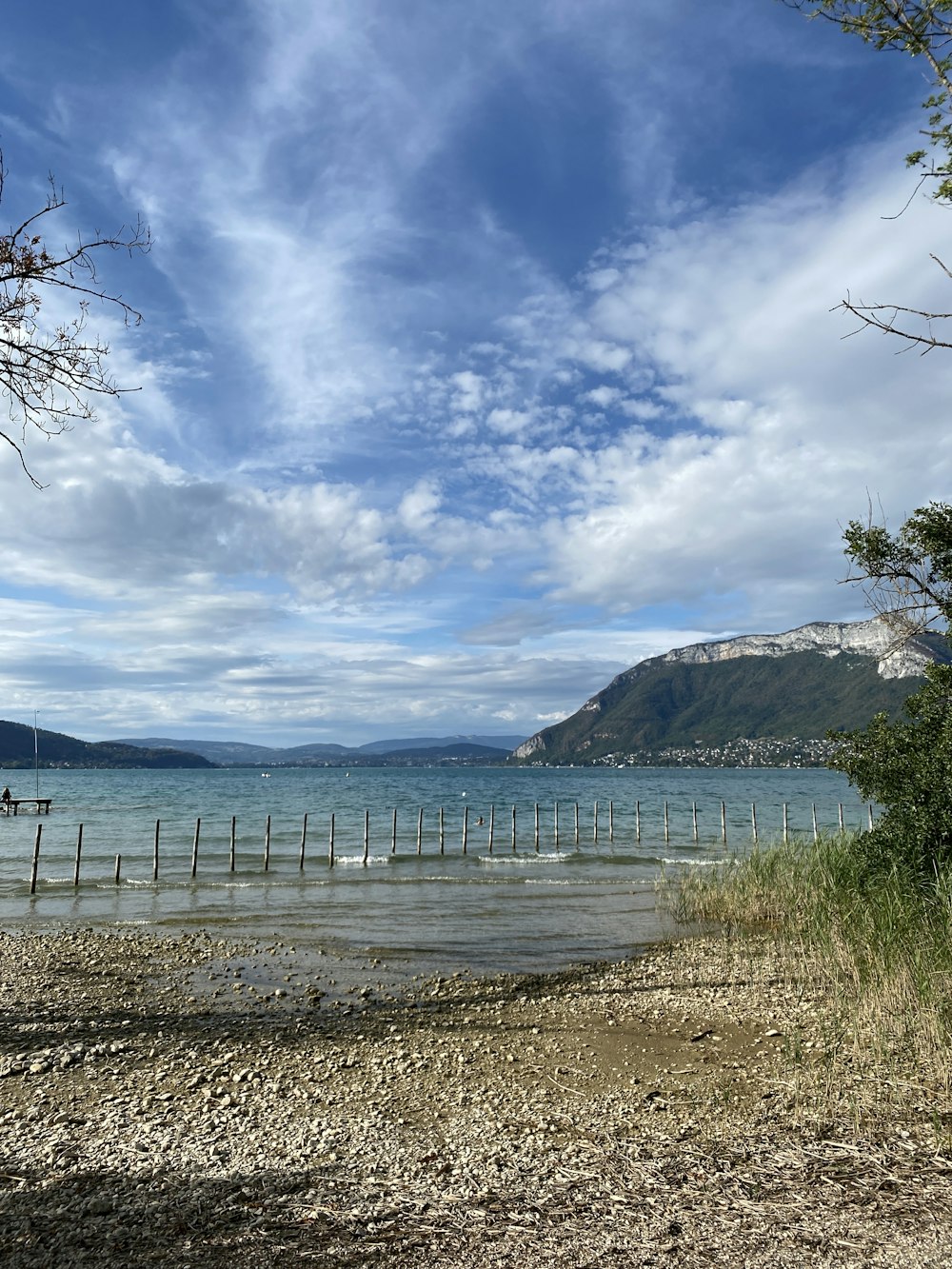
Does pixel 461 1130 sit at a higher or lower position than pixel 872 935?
lower

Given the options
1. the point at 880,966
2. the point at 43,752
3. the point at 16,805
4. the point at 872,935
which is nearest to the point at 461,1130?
the point at 880,966

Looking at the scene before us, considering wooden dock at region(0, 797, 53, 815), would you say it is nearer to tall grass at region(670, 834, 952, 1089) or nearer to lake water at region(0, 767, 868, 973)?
lake water at region(0, 767, 868, 973)

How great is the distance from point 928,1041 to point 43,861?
33.1m

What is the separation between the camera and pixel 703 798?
7850cm

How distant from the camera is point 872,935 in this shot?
9555mm

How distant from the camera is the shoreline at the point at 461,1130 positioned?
4.89 metres

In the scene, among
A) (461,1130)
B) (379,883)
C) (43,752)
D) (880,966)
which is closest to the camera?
(461,1130)

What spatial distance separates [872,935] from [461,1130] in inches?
225

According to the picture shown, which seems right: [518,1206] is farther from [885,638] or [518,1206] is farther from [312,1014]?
[885,638]

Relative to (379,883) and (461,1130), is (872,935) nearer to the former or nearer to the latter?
(461,1130)

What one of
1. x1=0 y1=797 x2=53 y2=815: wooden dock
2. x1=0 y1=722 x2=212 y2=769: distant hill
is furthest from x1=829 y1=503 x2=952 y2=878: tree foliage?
x1=0 y1=722 x2=212 y2=769: distant hill

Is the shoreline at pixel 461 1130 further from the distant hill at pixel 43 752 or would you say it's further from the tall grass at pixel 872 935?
the distant hill at pixel 43 752

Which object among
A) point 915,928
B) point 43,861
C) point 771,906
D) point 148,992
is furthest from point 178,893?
point 915,928

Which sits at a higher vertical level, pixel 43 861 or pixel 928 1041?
pixel 928 1041
